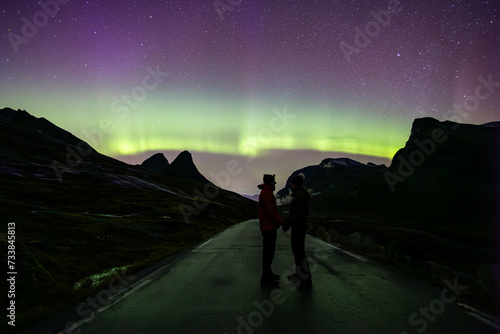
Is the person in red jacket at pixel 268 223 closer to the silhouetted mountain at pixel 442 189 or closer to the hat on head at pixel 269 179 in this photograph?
the hat on head at pixel 269 179

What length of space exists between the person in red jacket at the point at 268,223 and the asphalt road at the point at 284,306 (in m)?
0.28

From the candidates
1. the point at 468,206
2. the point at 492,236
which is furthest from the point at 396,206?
the point at 492,236

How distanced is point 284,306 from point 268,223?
82.5 inches

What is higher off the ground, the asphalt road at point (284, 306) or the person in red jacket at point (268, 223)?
the person in red jacket at point (268, 223)

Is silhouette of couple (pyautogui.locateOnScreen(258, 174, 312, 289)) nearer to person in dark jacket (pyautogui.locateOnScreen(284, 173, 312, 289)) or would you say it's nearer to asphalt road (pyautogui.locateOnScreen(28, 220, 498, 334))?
person in dark jacket (pyautogui.locateOnScreen(284, 173, 312, 289))

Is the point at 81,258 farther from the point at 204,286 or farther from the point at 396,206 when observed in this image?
the point at 396,206

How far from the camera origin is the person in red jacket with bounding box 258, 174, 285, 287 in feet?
22.7

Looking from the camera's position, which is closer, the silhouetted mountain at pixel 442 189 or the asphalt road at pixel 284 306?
the asphalt road at pixel 284 306

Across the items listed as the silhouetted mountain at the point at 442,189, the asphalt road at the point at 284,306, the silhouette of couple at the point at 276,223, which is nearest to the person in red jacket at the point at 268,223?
the silhouette of couple at the point at 276,223

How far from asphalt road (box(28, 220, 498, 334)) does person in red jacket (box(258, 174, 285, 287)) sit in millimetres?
279

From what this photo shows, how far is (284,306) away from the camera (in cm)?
529

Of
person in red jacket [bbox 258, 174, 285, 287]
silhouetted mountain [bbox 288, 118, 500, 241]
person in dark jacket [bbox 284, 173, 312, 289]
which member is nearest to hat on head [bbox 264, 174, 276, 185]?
person in red jacket [bbox 258, 174, 285, 287]

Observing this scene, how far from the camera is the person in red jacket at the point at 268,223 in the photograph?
6934mm

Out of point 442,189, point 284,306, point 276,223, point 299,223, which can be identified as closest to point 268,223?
point 276,223
